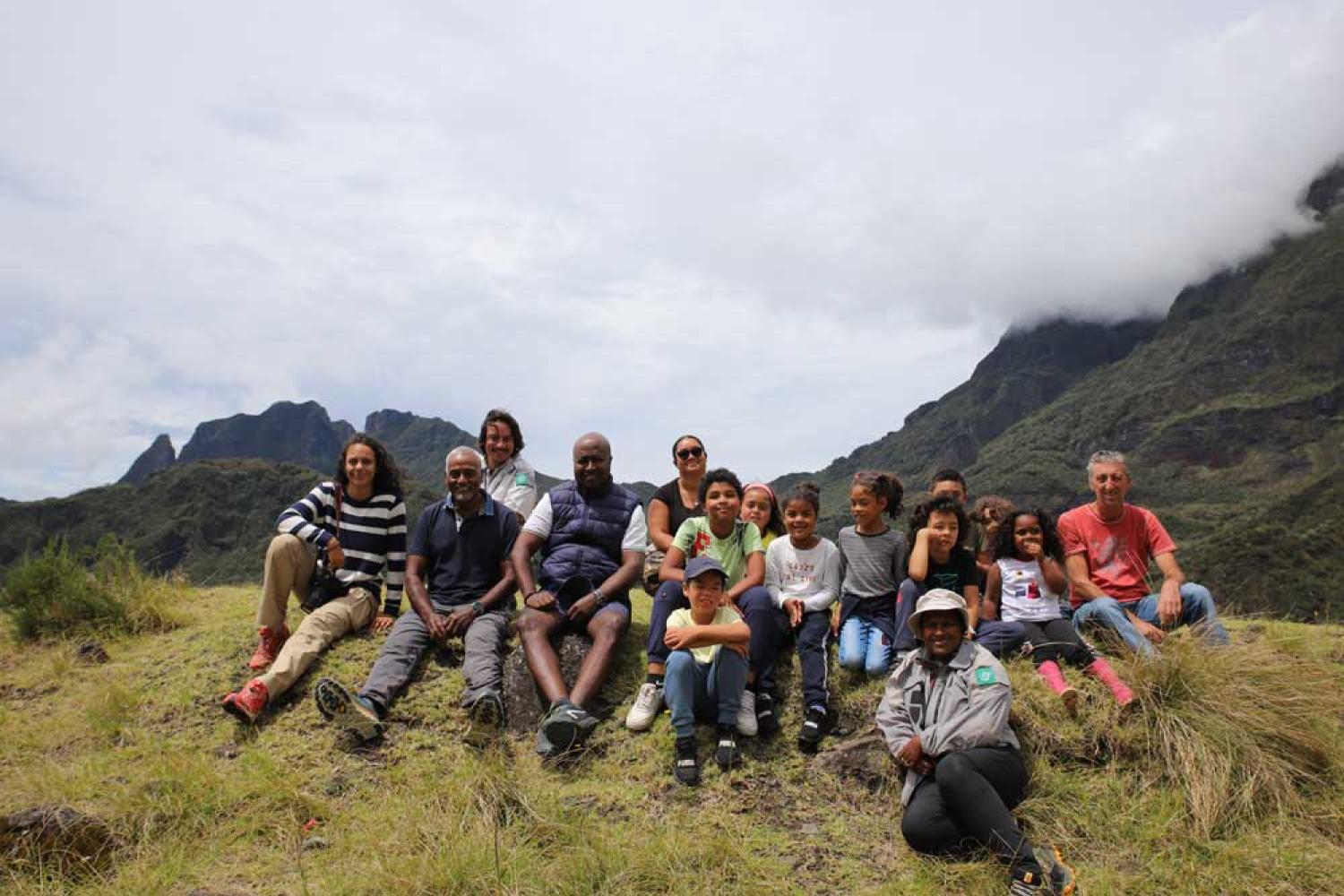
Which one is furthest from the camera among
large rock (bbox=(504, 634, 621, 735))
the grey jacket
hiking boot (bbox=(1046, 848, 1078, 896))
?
large rock (bbox=(504, 634, 621, 735))

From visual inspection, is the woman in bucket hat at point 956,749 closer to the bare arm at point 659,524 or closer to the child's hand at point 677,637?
the child's hand at point 677,637

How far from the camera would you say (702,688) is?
5012mm

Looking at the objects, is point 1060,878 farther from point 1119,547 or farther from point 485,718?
point 485,718

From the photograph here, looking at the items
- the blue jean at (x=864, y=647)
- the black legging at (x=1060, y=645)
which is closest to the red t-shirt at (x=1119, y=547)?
the black legging at (x=1060, y=645)

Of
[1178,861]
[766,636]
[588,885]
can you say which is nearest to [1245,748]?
[1178,861]

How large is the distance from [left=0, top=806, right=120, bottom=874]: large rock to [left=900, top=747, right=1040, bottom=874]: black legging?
14.7ft

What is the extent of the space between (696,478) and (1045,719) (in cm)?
352

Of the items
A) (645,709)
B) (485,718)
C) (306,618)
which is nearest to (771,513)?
(645,709)

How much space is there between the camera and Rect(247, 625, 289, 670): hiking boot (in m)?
5.86

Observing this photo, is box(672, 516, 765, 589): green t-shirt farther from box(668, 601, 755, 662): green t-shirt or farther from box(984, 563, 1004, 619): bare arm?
box(984, 563, 1004, 619): bare arm

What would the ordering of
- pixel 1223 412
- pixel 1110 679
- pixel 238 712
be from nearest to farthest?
pixel 1110 679 < pixel 238 712 < pixel 1223 412

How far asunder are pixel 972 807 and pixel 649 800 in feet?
6.25

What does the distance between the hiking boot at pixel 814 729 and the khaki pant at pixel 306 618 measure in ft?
12.6

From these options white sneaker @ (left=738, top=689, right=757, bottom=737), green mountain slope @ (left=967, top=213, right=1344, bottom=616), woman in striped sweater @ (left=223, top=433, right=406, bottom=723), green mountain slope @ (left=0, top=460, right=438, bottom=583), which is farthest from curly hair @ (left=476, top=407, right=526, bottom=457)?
green mountain slope @ (left=967, top=213, right=1344, bottom=616)
